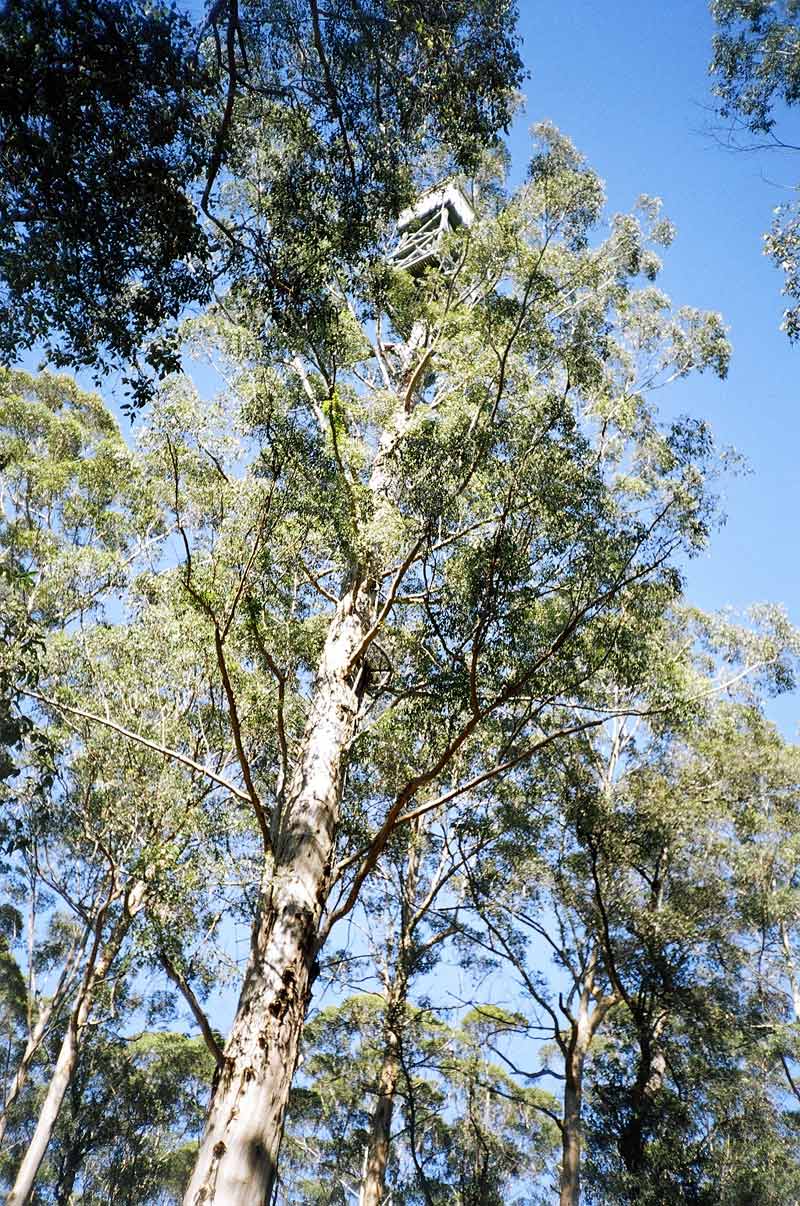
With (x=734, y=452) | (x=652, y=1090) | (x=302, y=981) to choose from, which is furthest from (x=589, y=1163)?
(x=734, y=452)

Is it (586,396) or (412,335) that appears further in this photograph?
(412,335)

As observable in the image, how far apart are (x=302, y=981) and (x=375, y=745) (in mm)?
4741

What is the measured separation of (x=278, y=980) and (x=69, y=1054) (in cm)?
699

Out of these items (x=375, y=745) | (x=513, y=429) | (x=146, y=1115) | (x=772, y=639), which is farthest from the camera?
(x=146, y=1115)

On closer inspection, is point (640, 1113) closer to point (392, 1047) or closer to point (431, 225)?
Result: point (392, 1047)

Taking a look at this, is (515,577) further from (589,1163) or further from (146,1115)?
(146,1115)

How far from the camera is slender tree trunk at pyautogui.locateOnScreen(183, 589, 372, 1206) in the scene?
4102 millimetres

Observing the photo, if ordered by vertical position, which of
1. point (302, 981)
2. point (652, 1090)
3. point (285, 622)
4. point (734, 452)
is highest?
point (734, 452)

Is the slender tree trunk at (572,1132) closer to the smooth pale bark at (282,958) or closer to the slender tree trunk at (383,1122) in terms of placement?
the slender tree trunk at (383,1122)

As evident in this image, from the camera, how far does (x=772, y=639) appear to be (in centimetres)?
1166

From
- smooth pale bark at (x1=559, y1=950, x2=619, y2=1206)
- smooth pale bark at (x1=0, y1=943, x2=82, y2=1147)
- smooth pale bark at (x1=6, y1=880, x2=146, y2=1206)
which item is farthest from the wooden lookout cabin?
smooth pale bark at (x1=0, y1=943, x2=82, y2=1147)

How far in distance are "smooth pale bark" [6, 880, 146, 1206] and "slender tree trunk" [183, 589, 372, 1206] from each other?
4.91 metres

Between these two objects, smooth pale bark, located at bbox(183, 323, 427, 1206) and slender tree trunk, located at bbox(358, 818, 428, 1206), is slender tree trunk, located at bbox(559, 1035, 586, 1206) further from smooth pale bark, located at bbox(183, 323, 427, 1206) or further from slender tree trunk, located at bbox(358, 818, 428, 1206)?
smooth pale bark, located at bbox(183, 323, 427, 1206)

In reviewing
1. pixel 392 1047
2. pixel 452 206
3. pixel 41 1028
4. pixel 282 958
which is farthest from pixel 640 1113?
pixel 452 206
